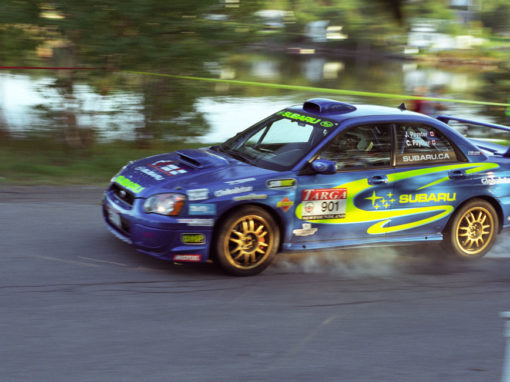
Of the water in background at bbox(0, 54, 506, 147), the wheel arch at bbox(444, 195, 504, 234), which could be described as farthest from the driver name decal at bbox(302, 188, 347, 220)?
the water in background at bbox(0, 54, 506, 147)

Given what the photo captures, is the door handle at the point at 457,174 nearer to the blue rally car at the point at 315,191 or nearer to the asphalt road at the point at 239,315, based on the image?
the blue rally car at the point at 315,191

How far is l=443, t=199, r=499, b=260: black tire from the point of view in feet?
23.5

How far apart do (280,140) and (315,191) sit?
0.81m

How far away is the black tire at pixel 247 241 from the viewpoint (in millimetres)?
6004

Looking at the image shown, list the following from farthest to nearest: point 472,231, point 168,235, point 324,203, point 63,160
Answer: point 63,160, point 472,231, point 324,203, point 168,235

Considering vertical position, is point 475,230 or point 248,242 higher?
point 248,242

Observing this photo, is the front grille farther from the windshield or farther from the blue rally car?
the windshield

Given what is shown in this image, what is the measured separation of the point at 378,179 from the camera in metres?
6.59

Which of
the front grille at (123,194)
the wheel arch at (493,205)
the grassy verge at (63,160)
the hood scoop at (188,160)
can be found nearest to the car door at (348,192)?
the wheel arch at (493,205)

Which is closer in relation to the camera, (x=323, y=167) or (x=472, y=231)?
(x=323, y=167)

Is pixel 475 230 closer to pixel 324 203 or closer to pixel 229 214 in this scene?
pixel 324 203

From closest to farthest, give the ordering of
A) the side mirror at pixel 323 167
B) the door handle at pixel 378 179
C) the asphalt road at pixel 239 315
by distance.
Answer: the asphalt road at pixel 239 315 < the side mirror at pixel 323 167 < the door handle at pixel 378 179

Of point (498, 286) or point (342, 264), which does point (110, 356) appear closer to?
point (342, 264)

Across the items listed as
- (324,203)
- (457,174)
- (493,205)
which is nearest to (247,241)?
(324,203)
